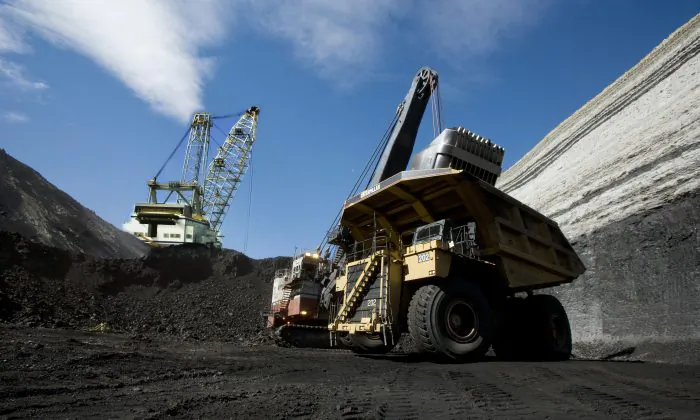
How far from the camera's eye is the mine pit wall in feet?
37.0

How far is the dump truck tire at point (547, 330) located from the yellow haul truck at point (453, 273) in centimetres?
2

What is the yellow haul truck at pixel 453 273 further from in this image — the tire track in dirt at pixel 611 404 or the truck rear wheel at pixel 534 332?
the tire track in dirt at pixel 611 404

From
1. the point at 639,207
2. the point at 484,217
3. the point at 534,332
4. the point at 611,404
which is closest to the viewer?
the point at 611,404

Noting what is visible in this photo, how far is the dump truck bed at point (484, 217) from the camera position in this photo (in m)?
9.47

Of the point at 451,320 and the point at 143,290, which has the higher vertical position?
the point at 143,290

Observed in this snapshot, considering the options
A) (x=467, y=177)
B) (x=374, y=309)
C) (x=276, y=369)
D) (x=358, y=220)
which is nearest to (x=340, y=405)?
(x=276, y=369)

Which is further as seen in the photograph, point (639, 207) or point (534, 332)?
point (639, 207)

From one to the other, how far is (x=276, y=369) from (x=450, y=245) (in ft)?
13.7

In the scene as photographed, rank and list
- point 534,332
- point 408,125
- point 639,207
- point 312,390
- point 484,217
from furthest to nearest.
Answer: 1. point 408,125
2. point 639,207
3. point 534,332
4. point 484,217
5. point 312,390

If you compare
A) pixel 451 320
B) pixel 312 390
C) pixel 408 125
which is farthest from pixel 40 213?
pixel 312 390

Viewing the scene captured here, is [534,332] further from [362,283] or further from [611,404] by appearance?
[611,404]

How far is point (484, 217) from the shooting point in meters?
9.62

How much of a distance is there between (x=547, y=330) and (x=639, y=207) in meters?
6.35

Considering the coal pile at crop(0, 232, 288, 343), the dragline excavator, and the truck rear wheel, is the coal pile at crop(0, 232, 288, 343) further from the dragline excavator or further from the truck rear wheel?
the truck rear wheel
